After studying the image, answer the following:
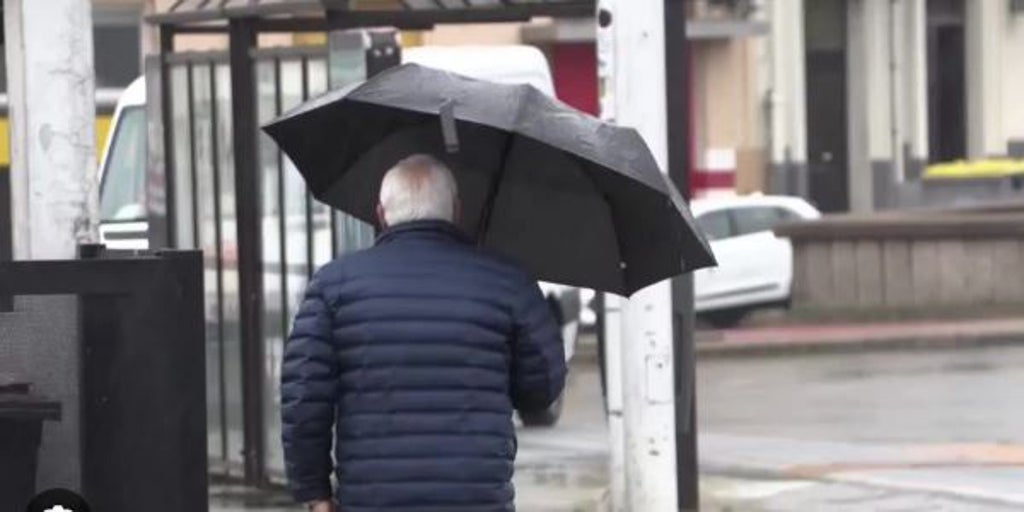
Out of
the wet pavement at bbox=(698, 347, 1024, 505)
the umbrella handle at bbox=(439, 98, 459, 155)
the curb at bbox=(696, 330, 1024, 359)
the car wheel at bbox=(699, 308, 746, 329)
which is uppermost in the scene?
the umbrella handle at bbox=(439, 98, 459, 155)

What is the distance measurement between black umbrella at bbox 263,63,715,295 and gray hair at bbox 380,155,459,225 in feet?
0.29

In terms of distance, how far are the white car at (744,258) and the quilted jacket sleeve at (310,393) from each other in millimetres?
19122

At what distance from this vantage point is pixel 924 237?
976 inches

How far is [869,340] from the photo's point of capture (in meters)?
23.1

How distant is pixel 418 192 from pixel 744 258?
19.3 m

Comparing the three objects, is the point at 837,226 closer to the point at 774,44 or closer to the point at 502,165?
the point at 774,44

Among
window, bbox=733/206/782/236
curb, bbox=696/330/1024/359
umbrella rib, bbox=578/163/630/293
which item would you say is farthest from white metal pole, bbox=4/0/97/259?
window, bbox=733/206/782/236

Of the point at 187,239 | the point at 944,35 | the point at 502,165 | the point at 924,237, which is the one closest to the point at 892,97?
the point at 944,35

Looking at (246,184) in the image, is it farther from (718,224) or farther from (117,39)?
(117,39)

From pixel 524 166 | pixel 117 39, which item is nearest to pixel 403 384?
pixel 524 166

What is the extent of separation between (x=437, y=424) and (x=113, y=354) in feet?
2.46

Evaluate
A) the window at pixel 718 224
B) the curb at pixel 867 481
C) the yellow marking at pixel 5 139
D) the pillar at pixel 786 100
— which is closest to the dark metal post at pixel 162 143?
the yellow marking at pixel 5 139

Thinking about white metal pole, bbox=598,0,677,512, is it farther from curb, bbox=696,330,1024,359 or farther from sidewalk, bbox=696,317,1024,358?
curb, bbox=696,330,1024,359

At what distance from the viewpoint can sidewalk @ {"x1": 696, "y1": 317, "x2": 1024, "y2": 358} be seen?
22859 millimetres
